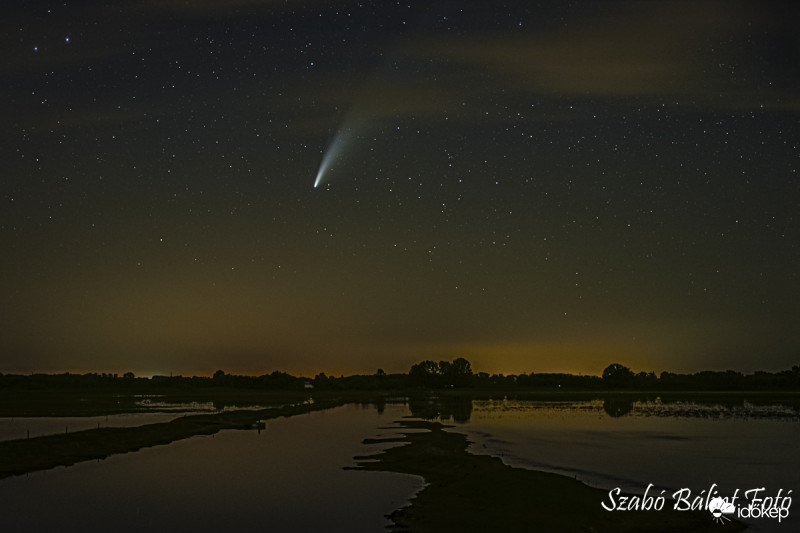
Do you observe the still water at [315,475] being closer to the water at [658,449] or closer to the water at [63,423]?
the water at [658,449]

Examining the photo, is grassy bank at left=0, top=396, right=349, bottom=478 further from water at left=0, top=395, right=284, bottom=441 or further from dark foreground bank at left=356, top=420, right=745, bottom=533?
dark foreground bank at left=356, top=420, right=745, bottom=533

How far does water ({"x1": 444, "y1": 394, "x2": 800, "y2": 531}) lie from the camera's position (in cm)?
3216

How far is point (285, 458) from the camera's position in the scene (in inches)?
1684

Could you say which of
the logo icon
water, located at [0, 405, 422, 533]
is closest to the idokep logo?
the logo icon

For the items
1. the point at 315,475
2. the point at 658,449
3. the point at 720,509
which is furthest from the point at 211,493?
the point at 658,449

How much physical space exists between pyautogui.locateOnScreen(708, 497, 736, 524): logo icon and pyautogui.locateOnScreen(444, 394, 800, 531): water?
0.99m

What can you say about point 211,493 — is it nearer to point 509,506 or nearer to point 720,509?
point 509,506

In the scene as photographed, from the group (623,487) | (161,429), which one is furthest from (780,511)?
(161,429)

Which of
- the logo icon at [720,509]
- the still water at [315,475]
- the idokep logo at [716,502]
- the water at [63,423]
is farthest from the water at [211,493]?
the water at [63,423]

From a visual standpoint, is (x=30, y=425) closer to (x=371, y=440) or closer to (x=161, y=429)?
(x=161, y=429)

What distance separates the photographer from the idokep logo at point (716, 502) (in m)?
24.6

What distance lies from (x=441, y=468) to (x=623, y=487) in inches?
376

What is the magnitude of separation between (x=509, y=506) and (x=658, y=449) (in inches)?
941

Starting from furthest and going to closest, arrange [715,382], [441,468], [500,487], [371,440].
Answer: [715,382]
[371,440]
[441,468]
[500,487]
